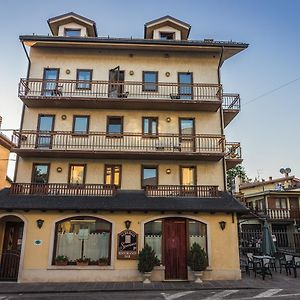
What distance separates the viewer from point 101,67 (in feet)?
59.8

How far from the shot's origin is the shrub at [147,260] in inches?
518

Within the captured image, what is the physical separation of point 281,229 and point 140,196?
79.2 feet

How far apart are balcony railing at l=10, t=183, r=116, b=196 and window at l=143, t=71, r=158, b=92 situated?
6.47 meters

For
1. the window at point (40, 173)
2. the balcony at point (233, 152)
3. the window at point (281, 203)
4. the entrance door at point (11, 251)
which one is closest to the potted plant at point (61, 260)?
the entrance door at point (11, 251)

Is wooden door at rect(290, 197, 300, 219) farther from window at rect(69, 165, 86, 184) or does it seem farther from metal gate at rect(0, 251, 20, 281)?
metal gate at rect(0, 251, 20, 281)

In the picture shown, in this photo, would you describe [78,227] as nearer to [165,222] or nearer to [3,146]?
[165,222]

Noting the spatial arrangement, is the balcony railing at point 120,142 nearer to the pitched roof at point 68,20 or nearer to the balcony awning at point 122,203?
the balcony awning at point 122,203

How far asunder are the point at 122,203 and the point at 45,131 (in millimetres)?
6427

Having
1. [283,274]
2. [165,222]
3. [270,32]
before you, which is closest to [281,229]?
[283,274]

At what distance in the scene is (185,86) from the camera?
1747cm

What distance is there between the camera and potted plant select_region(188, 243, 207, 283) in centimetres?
1329

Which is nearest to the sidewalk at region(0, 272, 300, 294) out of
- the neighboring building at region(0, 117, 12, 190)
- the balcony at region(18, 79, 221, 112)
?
the balcony at region(18, 79, 221, 112)

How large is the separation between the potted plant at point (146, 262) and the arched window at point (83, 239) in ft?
5.66

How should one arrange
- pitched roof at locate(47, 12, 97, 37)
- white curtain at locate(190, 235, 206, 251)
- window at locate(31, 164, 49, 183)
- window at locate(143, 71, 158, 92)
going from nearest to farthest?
white curtain at locate(190, 235, 206, 251)
window at locate(31, 164, 49, 183)
window at locate(143, 71, 158, 92)
pitched roof at locate(47, 12, 97, 37)
